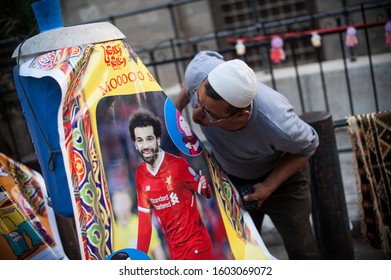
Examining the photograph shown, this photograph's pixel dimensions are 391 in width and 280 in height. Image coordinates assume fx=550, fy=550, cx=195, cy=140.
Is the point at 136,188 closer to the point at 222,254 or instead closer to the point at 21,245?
the point at 222,254

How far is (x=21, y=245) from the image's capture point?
2025mm

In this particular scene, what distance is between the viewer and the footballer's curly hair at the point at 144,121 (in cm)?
165

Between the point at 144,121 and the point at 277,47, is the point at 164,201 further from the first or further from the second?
the point at 277,47

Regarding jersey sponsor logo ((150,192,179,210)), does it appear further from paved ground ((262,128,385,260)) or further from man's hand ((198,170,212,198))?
paved ground ((262,128,385,260))

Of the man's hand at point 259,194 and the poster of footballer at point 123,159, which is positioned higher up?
the poster of footballer at point 123,159

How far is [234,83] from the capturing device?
1697 mm

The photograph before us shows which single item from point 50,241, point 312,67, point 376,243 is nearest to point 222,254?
point 50,241

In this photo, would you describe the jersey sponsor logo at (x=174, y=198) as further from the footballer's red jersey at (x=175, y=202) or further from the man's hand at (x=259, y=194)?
the man's hand at (x=259, y=194)

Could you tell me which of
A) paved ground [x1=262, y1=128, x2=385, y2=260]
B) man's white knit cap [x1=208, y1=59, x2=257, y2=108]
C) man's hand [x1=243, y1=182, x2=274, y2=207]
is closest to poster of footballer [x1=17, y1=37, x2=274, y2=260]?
man's white knit cap [x1=208, y1=59, x2=257, y2=108]

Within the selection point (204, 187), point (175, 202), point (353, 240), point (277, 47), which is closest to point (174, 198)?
point (175, 202)

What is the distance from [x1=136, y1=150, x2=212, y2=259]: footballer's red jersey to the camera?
5.47ft

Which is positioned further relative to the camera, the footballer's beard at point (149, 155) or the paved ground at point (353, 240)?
the paved ground at point (353, 240)

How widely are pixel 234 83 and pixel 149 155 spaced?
343 millimetres

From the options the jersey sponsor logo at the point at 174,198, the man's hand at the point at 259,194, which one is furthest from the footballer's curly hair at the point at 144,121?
the man's hand at the point at 259,194
